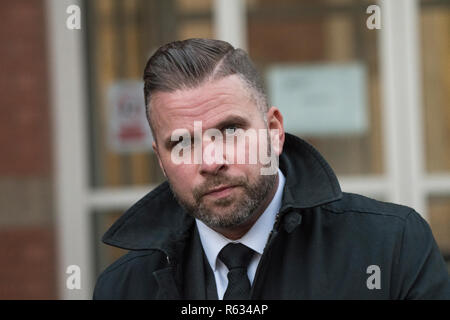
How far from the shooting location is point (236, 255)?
2355mm

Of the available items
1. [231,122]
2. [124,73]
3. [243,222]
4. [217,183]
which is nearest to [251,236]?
[243,222]

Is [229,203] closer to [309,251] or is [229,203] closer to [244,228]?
[244,228]

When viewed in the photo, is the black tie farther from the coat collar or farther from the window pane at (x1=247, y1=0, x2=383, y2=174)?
the window pane at (x1=247, y1=0, x2=383, y2=174)

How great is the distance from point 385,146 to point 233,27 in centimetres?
128

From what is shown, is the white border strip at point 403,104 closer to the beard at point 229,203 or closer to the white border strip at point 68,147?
the white border strip at point 68,147

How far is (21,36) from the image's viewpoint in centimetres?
502

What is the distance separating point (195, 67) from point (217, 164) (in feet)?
1.00

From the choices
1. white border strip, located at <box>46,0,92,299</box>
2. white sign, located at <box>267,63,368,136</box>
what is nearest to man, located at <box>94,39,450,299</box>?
white border strip, located at <box>46,0,92,299</box>

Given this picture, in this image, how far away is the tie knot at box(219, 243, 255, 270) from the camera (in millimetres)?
2346

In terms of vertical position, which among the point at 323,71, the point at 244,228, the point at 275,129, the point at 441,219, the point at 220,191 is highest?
Answer: the point at 323,71

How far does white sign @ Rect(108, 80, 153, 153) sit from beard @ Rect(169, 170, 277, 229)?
298 centimetres

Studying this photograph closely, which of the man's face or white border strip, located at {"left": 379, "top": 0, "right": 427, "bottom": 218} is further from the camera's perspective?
white border strip, located at {"left": 379, "top": 0, "right": 427, "bottom": 218}

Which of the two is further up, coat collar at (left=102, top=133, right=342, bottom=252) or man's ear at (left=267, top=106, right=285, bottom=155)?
man's ear at (left=267, top=106, right=285, bottom=155)
